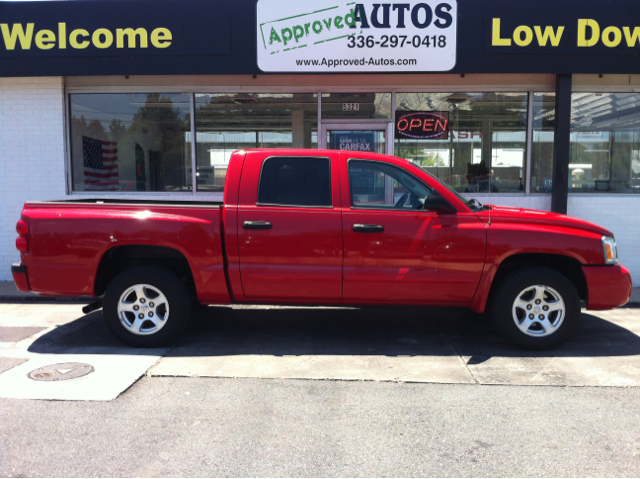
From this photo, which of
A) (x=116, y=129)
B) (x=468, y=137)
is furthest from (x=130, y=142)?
(x=468, y=137)

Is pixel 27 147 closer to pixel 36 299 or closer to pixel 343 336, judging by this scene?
pixel 36 299

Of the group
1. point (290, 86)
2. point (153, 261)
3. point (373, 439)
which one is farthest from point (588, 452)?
point (290, 86)

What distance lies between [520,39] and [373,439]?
6937 millimetres

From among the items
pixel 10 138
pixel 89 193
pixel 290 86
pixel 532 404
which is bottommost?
pixel 532 404

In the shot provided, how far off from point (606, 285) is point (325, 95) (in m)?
5.54

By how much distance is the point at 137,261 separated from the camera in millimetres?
5824

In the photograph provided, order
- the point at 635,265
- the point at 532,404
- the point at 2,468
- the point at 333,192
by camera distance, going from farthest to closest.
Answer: the point at 635,265 → the point at 333,192 → the point at 532,404 → the point at 2,468

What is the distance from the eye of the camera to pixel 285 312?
7262 millimetres

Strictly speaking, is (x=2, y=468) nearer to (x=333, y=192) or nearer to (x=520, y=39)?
(x=333, y=192)

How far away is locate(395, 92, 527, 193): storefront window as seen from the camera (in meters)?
9.34

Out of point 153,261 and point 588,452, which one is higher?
point 153,261

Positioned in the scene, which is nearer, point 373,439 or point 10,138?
point 373,439

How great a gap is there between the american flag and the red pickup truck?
14.0 feet

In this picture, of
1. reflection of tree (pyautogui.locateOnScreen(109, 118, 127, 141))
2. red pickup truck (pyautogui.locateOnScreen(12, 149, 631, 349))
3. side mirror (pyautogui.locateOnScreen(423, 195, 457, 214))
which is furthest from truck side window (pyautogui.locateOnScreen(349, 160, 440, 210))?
reflection of tree (pyautogui.locateOnScreen(109, 118, 127, 141))
